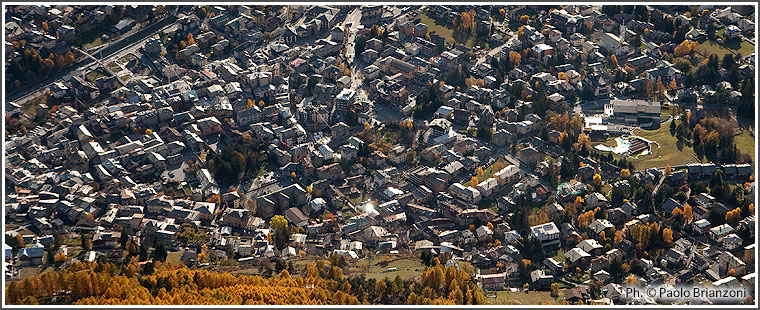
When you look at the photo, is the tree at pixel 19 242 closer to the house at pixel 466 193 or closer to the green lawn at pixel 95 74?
the green lawn at pixel 95 74

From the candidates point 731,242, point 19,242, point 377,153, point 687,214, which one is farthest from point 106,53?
point 731,242

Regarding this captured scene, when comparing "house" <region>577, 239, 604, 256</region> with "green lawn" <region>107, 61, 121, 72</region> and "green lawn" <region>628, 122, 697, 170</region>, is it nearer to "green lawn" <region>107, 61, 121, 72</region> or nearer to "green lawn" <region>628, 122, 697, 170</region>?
"green lawn" <region>628, 122, 697, 170</region>

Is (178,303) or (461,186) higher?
(178,303)

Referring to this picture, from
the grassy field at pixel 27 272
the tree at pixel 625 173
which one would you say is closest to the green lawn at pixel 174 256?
the grassy field at pixel 27 272

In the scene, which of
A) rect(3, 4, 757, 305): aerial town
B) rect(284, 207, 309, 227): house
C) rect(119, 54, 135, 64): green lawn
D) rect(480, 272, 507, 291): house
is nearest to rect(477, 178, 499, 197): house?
rect(3, 4, 757, 305): aerial town

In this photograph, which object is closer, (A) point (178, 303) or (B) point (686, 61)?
(A) point (178, 303)

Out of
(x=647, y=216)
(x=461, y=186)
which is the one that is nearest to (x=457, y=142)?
(x=461, y=186)

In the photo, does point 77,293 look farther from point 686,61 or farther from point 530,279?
point 686,61
